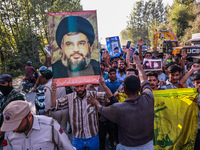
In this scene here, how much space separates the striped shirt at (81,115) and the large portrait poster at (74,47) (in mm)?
322

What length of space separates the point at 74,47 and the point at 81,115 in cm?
109

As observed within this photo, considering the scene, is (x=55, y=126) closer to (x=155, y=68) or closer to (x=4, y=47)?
(x=155, y=68)

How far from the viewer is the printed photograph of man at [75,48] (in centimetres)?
254

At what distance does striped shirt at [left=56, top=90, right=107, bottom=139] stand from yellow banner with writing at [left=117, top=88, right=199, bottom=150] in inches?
47.4

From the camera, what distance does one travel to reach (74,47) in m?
2.58

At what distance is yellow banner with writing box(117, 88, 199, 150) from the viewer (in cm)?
283

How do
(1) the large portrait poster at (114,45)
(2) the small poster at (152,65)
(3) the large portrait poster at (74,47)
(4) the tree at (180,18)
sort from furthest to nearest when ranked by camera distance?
(4) the tree at (180,18) → (1) the large portrait poster at (114,45) → (2) the small poster at (152,65) → (3) the large portrait poster at (74,47)

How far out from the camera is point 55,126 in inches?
74.2

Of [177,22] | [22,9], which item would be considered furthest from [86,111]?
[177,22]

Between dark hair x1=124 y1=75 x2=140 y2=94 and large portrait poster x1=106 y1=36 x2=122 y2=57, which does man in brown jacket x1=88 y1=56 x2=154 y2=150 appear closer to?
dark hair x1=124 y1=75 x2=140 y2=94

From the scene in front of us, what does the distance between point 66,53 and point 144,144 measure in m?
1.72

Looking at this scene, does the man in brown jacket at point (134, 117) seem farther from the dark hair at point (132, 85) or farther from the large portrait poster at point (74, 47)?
the large portrait poster at point (74, 47)

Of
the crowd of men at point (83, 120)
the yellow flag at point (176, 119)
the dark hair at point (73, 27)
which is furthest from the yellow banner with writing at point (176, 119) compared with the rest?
the dark hair at point (73, 27)

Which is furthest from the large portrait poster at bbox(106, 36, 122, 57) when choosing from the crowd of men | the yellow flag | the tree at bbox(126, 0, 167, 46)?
the tree at bbox(126, 0, 167, 46)
